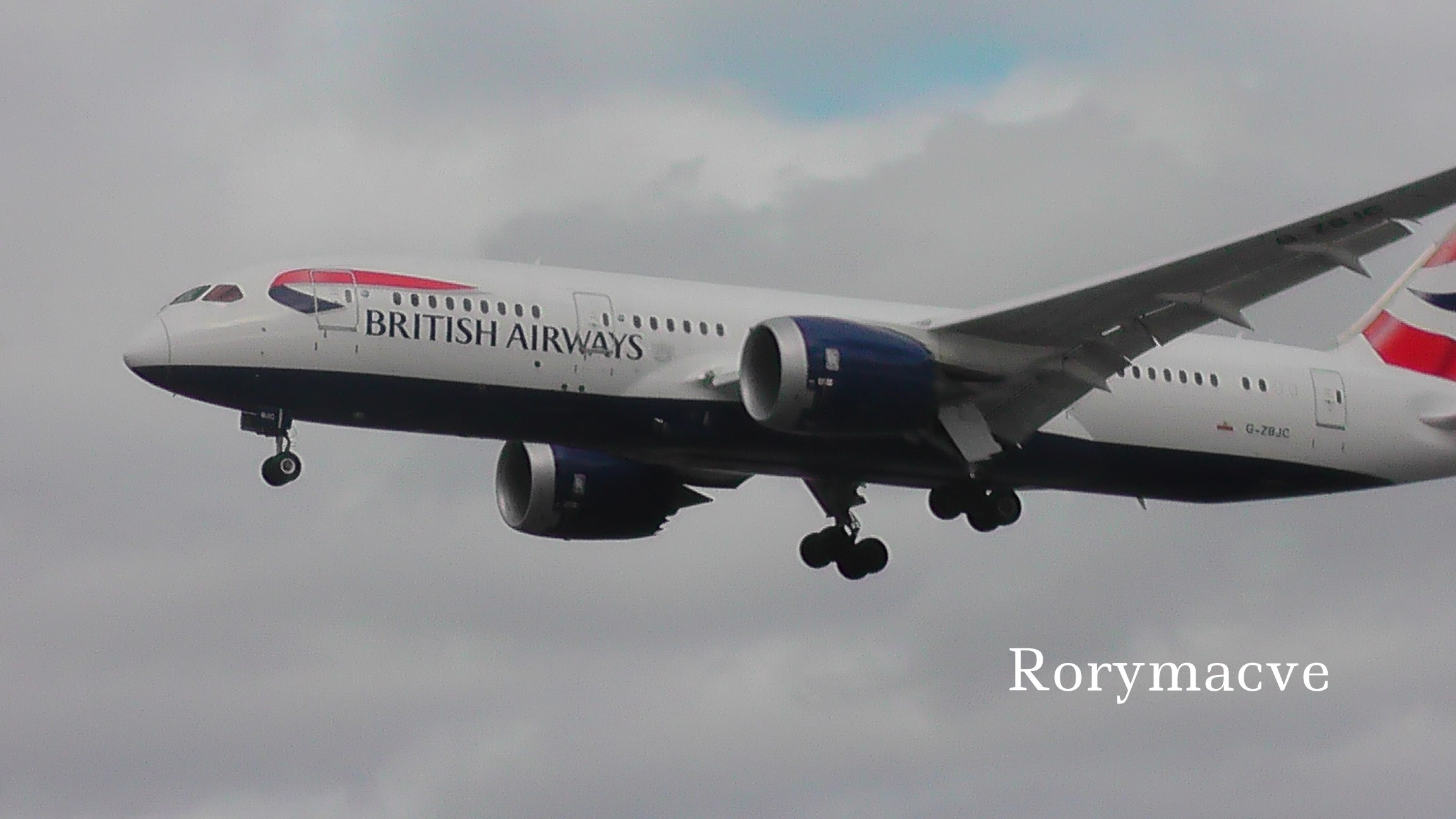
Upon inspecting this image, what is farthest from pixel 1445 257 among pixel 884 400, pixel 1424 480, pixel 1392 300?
pixel 884 400

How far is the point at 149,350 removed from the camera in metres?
44.1

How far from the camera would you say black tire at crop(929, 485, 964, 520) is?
1943 inches

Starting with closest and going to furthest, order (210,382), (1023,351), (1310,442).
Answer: (210,382)
(1023,351)
(1310,442)

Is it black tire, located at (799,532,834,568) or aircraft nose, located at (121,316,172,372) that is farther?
black tire, located at (799,532,834,568)

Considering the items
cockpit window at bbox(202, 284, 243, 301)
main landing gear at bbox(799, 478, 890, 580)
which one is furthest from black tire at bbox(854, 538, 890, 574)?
cockpit window at bbox(202, 284, 243, 301)

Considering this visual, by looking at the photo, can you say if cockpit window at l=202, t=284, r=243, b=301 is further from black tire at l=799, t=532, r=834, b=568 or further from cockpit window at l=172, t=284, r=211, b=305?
black tire at l=799, t=532, r=834, b=568

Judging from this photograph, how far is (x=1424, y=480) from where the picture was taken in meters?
52.5

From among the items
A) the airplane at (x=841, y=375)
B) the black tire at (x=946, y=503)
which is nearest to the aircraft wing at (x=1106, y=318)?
the airplane at (x=841, y=375)

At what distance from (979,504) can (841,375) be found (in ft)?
18.7

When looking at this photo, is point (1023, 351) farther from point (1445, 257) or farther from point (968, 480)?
point (1445, 257)

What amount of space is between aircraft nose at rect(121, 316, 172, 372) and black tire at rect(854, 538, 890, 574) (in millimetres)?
14391

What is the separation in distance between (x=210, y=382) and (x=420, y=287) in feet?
12.3

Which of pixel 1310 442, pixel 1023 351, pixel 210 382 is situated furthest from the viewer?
pixel 1310 442

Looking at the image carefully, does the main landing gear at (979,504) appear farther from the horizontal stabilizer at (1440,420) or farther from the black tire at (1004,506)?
the horizontal stabilizer at (1440,420)
